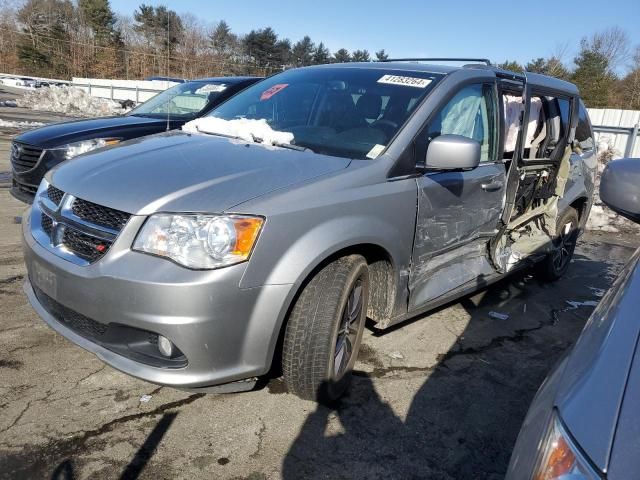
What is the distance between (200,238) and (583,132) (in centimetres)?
451

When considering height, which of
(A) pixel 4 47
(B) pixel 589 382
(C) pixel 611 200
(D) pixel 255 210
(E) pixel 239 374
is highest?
(A) pixel 4 47

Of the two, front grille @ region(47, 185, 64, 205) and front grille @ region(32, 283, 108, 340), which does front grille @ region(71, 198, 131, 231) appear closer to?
front grille @ region(47, 185, 64, 205)

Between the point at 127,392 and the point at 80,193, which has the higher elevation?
the point at 80,193

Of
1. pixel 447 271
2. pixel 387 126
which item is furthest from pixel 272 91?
pixel 447 271

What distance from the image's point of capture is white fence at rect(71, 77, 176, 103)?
24.2m

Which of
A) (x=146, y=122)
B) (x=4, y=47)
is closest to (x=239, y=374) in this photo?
(x=146, y=122)

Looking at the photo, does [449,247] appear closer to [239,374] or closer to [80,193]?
[239,374]

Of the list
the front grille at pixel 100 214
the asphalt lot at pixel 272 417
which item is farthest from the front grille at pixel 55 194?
the asphalt lot at pixel 272 417

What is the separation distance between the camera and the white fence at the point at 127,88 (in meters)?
24.2

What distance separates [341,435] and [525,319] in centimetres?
243

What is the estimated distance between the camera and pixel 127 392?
271 cm

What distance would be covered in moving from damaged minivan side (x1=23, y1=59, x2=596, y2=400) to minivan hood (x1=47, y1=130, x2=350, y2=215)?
0.5 inches

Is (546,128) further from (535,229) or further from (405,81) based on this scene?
(405,81)

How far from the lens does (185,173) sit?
97.2 inches
